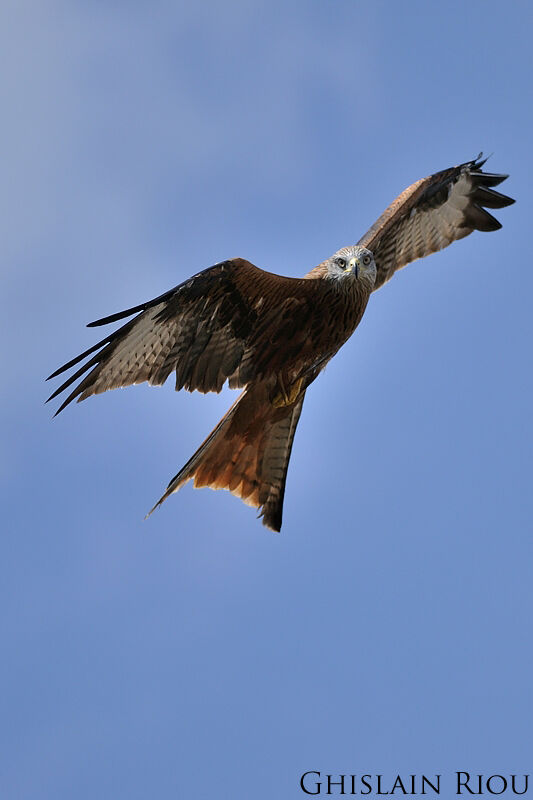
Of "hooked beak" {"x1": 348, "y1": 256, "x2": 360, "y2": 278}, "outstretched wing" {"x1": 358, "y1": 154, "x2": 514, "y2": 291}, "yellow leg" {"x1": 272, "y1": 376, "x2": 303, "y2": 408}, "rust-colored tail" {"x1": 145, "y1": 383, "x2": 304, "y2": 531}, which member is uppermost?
"outstretched wing" {"x1": 358, "y1": 154, "x2": 514, "y2": 291}

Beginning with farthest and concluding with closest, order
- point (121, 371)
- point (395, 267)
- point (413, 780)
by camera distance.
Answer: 1. point (395, 267)
2. point (413, 780)
3. point (121, 371)

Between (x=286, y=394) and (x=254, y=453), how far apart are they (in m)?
0.71

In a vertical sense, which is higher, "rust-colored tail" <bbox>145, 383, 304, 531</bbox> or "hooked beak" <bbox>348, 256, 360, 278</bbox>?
"hooked beak" <bbox>348, 256, 360, 278</bbox>

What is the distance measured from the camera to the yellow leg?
32.1ft

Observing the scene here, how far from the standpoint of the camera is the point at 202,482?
1011 cm

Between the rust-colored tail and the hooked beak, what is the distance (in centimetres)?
124

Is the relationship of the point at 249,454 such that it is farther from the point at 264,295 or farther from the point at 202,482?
the point at 264,295

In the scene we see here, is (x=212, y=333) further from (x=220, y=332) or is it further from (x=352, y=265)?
(x=352, y=265)

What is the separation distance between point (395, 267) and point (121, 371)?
325 cm

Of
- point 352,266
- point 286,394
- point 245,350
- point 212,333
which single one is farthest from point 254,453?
point 352,266

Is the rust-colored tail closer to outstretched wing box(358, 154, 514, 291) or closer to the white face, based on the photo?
the white face

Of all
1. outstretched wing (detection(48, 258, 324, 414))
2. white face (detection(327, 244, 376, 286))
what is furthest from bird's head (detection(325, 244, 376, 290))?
outstretched wing (detection(48, 258, 324, 414))

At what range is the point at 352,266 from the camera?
30.9 feet

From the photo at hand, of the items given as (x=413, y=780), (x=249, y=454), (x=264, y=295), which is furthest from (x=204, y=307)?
(x=413, y=780)
